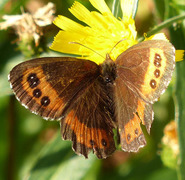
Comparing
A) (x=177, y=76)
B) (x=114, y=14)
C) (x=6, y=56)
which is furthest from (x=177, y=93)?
(x=6, y=56)

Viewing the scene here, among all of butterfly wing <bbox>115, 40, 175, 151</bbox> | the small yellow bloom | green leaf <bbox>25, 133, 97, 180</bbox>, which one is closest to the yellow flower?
the small yellow bloom

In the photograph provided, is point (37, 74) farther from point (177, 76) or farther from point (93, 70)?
point (177, 76)

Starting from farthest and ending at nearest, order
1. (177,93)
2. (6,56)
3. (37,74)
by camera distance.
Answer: (6,56) → (177,93) → (37,74)

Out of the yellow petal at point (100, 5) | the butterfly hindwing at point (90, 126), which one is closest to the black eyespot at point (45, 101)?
the butterfly hindwing at point (90, 126)

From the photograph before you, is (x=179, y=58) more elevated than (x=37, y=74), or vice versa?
(x=37, y=74)

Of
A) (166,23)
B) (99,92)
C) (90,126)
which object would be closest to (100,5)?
(166,23)

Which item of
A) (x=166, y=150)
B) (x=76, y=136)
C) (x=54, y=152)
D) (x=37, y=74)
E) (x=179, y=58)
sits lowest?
(x=166, y=150)

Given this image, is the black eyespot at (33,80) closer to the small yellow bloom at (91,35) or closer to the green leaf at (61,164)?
the small yellow bloom at (91,35)
